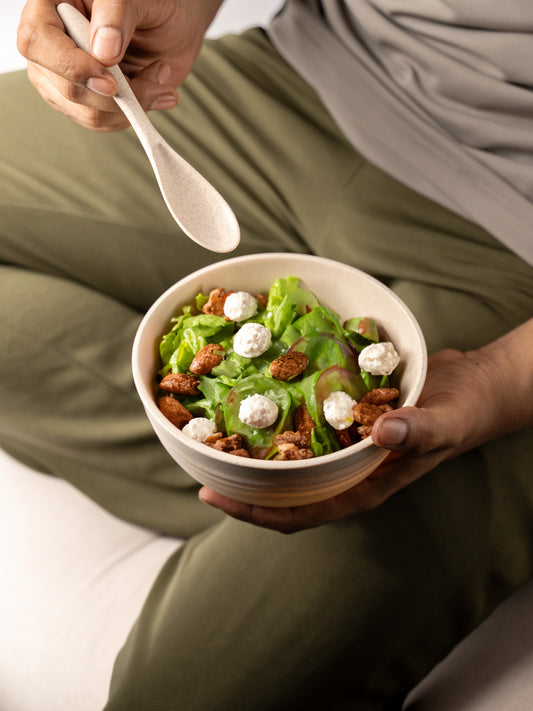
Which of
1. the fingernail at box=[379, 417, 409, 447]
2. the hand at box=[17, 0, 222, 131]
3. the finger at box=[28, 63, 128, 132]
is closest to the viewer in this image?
the fingernail at box=[379, 417, 409, 447]

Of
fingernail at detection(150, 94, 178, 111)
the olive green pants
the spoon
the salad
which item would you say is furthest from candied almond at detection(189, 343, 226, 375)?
fingernail at detection(150, 94, 178, 111)

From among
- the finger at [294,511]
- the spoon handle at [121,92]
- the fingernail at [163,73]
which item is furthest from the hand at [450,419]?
the fingernail at [163,73]

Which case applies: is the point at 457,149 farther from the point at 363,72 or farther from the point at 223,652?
the point at 223,652

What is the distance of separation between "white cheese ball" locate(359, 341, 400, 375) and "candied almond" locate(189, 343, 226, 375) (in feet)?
0.44

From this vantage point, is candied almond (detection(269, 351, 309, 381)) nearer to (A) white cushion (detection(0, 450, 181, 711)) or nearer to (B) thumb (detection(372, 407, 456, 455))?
(B) thumb (detection(372, 407, 456, 455))

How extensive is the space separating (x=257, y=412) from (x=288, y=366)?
6 centimetres

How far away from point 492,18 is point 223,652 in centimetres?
76

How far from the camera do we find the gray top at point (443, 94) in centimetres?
76

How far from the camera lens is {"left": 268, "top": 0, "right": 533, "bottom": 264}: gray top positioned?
76cm

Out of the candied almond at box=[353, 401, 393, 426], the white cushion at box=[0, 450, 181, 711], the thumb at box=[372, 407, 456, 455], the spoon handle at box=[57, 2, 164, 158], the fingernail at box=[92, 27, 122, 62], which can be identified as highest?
the fingernail at box=[92, 27, 122, 62]

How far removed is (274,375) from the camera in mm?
593

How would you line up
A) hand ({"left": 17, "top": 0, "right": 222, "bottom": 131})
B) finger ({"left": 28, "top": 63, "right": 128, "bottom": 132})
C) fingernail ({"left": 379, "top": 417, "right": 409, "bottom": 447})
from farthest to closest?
finger ({"left": 28, "top": 63, "right": 128, "bottom": 132}) → hand ({"left": 17, "top": 0, "right": 222, "bottom": 131}) → fingernail ({"left": 379, "top": 417, "right": 409, "bottom": 447})

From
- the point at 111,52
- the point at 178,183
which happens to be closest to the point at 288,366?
the point at 178,183

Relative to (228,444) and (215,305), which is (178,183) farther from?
(228,444)
